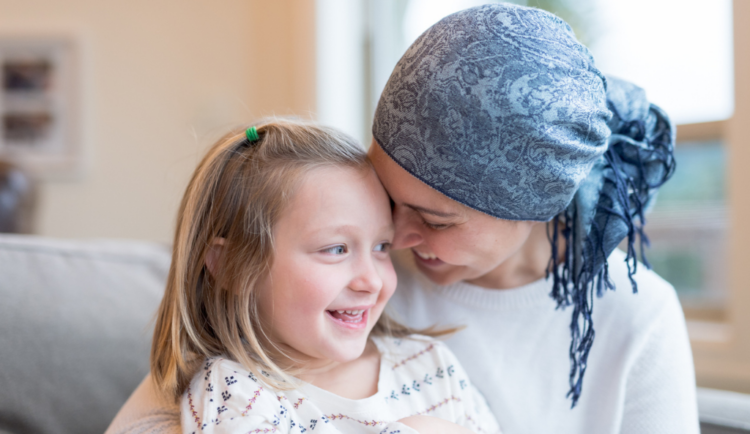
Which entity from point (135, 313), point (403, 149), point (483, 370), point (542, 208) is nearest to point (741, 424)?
point (483, 370)

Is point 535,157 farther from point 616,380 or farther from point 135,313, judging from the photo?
point 135,313

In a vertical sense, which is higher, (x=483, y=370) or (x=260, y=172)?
(x=260, y=172)

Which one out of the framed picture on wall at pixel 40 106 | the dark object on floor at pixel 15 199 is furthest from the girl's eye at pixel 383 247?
the framed picture on wall at pixel 40 106

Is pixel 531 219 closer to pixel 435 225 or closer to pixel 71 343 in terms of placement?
pixel 435 225

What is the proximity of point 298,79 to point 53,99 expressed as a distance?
1459mm

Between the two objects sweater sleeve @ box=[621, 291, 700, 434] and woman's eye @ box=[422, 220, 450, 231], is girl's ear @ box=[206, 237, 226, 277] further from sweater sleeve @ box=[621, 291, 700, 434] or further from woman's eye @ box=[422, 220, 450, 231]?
sweater sleeve @ box=[621, 291, 700, 434]

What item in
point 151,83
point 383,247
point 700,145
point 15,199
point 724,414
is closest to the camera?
point 383,247

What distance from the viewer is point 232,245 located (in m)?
0.97

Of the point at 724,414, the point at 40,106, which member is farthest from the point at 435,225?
the point at 40,106

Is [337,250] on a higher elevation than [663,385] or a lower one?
higher

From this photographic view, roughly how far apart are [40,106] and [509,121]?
3.19m

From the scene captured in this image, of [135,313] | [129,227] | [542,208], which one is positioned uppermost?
[542,208]

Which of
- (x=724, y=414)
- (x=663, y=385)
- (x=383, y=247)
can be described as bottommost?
(x=724, y=414)

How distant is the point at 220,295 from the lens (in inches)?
39.3
